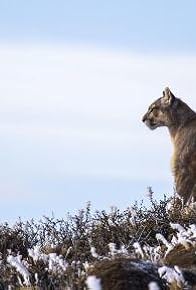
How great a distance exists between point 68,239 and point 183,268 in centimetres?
595

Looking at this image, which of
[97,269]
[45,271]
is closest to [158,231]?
[45,271]

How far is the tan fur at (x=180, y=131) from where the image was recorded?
17.7m

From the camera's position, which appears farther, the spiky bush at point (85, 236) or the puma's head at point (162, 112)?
the puma's head at point (162, 112)

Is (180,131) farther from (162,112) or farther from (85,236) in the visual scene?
(85,236)

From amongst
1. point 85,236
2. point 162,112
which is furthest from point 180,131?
point 85,236

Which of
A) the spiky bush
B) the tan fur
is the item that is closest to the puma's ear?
→ the tan fur

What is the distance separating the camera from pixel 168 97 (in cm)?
1997

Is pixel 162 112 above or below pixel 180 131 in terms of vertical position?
above

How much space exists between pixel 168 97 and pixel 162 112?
36cm

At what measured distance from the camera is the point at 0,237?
1719 cm

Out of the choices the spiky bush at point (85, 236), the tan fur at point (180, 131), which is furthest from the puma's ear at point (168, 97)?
the spiky bush at point (85, 236)

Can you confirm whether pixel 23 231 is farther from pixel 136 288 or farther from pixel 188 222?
pixel 136 288

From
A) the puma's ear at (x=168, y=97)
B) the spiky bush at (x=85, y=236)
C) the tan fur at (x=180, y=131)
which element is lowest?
the spiky bush at (x=85, y=236)

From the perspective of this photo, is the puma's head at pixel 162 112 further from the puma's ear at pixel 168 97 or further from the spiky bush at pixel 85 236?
the spiky bush at pixel 85 236
